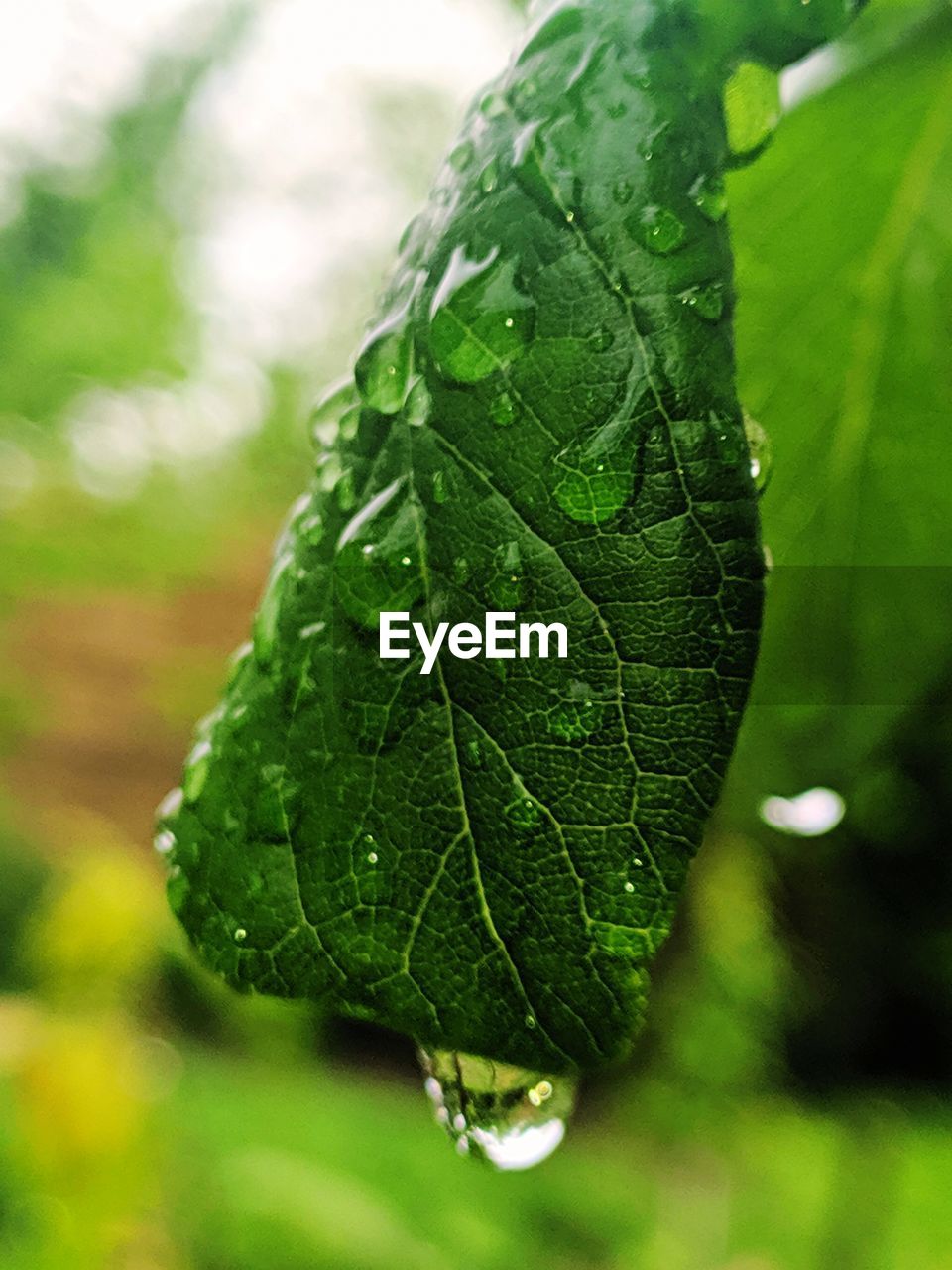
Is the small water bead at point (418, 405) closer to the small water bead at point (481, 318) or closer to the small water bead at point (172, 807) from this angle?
the small water bead at point (481, 318)

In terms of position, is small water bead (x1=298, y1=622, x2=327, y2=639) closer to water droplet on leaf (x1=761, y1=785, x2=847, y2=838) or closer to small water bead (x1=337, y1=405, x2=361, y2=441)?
small water bead (x1=337, y1=405, x2=361, y2=441)

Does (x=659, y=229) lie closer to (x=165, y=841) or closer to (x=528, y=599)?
(x=528, y=599)

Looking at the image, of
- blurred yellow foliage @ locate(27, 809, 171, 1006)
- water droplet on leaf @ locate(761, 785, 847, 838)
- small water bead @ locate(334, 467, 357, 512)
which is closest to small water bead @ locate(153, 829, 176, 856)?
small water bead @ locate(334, 467, 357, 512)

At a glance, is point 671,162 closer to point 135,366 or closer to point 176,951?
point 176,951

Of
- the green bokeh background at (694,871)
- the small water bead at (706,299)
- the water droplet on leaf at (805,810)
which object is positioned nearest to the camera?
the small water bead at (706,299)

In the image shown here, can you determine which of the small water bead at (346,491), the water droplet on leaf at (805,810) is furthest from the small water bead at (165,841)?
the water droplet on leaf at (805,810)

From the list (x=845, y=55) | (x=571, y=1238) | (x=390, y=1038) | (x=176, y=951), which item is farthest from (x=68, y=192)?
(x=845, y=55)
